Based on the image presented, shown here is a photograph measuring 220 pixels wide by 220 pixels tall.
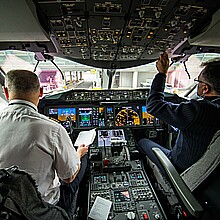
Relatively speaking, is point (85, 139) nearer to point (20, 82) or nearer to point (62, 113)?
point (62, 113)

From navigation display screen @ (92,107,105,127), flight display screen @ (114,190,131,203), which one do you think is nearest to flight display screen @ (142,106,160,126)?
navigation display screen @ (92,107,105,127)

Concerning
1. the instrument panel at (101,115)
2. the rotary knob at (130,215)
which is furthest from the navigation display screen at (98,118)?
the rotary knob at (130,215)

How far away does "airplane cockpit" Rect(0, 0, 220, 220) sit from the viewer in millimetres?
1188

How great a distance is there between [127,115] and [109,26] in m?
1.19

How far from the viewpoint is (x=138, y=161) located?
1979mm

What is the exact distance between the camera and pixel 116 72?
2852mm

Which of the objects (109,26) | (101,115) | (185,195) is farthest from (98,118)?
(185,195)

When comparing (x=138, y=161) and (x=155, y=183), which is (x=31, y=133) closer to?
(x=138, y=161)

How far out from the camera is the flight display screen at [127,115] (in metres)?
2.36

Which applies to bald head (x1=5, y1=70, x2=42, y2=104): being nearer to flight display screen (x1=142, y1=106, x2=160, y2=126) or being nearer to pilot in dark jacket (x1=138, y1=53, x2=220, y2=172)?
pilot in dark jacket (x1=138, y1=53, x2=220, y2=172)

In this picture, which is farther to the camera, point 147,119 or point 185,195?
point 147,119

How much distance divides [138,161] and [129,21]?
1.36 metres

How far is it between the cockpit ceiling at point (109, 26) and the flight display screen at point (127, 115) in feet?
2.22

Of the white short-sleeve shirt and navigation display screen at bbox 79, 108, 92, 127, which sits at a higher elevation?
the white short-sleeve shirt
